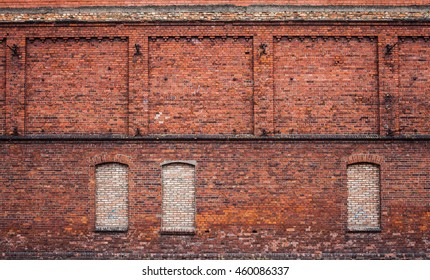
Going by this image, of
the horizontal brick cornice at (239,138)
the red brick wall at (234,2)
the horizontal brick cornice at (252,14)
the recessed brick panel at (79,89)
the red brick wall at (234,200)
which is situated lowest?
the red brick wall at (234,200)

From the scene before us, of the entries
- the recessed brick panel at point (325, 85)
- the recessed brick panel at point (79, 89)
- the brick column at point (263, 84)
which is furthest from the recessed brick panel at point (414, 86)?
the recessed brick panel at point (79, 89)

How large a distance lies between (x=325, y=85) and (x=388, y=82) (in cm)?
173

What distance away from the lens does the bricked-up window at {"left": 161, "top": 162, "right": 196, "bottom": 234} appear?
12703mm

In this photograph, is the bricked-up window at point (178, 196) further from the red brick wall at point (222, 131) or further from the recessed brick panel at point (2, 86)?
the recessed brick panel at point (2, 86)

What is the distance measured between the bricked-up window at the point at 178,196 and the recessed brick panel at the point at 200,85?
1.07 meters

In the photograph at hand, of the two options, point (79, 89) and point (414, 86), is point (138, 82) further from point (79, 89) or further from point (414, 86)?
point (414, 86)

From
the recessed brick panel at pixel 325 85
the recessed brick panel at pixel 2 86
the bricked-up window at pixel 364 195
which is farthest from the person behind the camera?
the recessed brick panel at pixel 2 86

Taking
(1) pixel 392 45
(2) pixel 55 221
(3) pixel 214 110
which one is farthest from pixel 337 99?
(2) pixel 55 221

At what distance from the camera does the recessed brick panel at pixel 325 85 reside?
1279 cm

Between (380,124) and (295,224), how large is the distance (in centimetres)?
362

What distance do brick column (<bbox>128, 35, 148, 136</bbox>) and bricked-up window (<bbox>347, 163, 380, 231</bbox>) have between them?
19.5 ft

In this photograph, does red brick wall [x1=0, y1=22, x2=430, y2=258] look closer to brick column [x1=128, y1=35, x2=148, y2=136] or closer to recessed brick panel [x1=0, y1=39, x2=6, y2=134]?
brick column [x1=128, y1=35, x2=148, y2=136]

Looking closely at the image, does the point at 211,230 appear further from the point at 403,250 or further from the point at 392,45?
the point at 392,45

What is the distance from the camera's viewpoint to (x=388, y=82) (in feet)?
42.0
